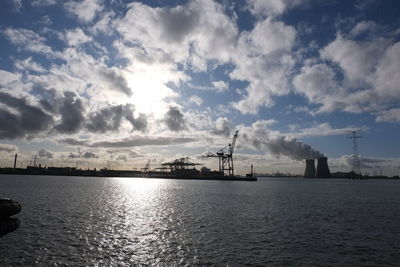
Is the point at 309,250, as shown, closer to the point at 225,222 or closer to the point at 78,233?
the point at 225,222

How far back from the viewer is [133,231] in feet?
95.6

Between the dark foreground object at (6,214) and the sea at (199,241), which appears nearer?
the sea at (199,241)

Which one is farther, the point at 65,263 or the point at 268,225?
the point at 268,225

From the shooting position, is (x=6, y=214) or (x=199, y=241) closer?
(x=6, y=214)

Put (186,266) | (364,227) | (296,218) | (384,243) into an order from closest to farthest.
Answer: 1. (186,266)
2. (384,243)
3. (364,227)
4. (296,218)

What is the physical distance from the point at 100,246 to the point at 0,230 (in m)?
8.72

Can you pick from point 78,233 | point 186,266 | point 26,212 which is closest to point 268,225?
point 186,266

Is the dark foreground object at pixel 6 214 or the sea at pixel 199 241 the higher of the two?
the dark foreground object at pixel 6 214

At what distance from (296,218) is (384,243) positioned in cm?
1379

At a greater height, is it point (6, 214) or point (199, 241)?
point (6, 214)

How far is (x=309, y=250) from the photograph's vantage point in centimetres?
2206

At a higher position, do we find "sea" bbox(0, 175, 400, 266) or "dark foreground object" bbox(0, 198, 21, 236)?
"dark foreground object" bbox(0, 198, 21, 236)

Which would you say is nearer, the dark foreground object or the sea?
the sea

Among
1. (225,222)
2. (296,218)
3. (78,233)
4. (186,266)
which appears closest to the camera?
(186,266)
